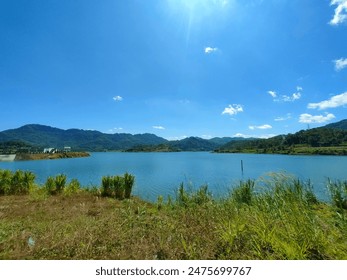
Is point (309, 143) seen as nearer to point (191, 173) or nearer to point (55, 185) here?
point (191, 173)

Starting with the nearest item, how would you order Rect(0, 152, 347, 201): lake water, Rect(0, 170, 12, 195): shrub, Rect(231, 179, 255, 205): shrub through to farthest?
Rect(231, 179, 255, 205): shrub
Rect(0, 170, 12, 195): shrub
Rect(0, 152, 347, 201): lake water

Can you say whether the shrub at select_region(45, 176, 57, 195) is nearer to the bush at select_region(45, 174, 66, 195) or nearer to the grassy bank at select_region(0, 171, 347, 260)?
the bush at select_region(45, 174, 66, 195)

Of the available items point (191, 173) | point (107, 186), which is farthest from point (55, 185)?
point (191, 173)

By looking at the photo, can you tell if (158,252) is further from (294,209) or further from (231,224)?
(294,209)

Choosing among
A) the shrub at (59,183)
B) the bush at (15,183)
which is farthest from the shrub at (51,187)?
the bush at (15,183)

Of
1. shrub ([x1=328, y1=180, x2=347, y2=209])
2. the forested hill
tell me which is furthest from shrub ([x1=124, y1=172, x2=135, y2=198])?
the forested hill

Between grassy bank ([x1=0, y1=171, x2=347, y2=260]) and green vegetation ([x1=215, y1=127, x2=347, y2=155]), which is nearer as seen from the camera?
grassy bank ([x1=0, y1=171, x2=347, y2=260])

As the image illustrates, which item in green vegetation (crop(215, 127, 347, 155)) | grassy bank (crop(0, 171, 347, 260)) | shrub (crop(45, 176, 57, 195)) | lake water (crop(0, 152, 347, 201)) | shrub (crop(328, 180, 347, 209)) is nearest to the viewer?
grassy bank (crop(0, 171, 347, 260))

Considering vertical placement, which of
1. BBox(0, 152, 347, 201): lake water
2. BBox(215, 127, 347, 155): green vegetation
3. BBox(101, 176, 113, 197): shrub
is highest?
BBox(215, 127, 347, 155): green vegetation

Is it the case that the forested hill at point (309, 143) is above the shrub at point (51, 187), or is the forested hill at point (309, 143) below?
above

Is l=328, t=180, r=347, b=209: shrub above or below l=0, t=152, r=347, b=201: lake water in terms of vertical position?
above

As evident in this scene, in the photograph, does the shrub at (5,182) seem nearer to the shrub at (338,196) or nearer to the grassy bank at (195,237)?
the grassy bank at (195,237)

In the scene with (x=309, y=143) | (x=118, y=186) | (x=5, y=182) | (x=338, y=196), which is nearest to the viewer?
(x=338, y=196)
